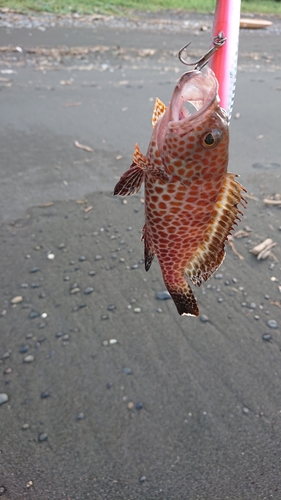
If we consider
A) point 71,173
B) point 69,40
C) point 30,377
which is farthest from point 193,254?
point 69,40

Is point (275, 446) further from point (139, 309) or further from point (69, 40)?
point (69, 40)

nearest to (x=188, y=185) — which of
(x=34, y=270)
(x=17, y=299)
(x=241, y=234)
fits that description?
(x=17, y=299)

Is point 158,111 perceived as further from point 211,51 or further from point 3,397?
point 3,397

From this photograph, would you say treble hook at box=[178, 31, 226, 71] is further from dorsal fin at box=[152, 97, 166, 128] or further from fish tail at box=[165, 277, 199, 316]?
fish tail at box=[165, 277, 199, 316]

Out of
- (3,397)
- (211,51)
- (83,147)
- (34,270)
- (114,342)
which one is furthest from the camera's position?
(83,147)

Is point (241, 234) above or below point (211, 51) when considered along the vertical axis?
below

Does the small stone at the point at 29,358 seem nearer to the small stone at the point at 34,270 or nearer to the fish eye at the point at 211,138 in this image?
the small stone at the point at 34,270
